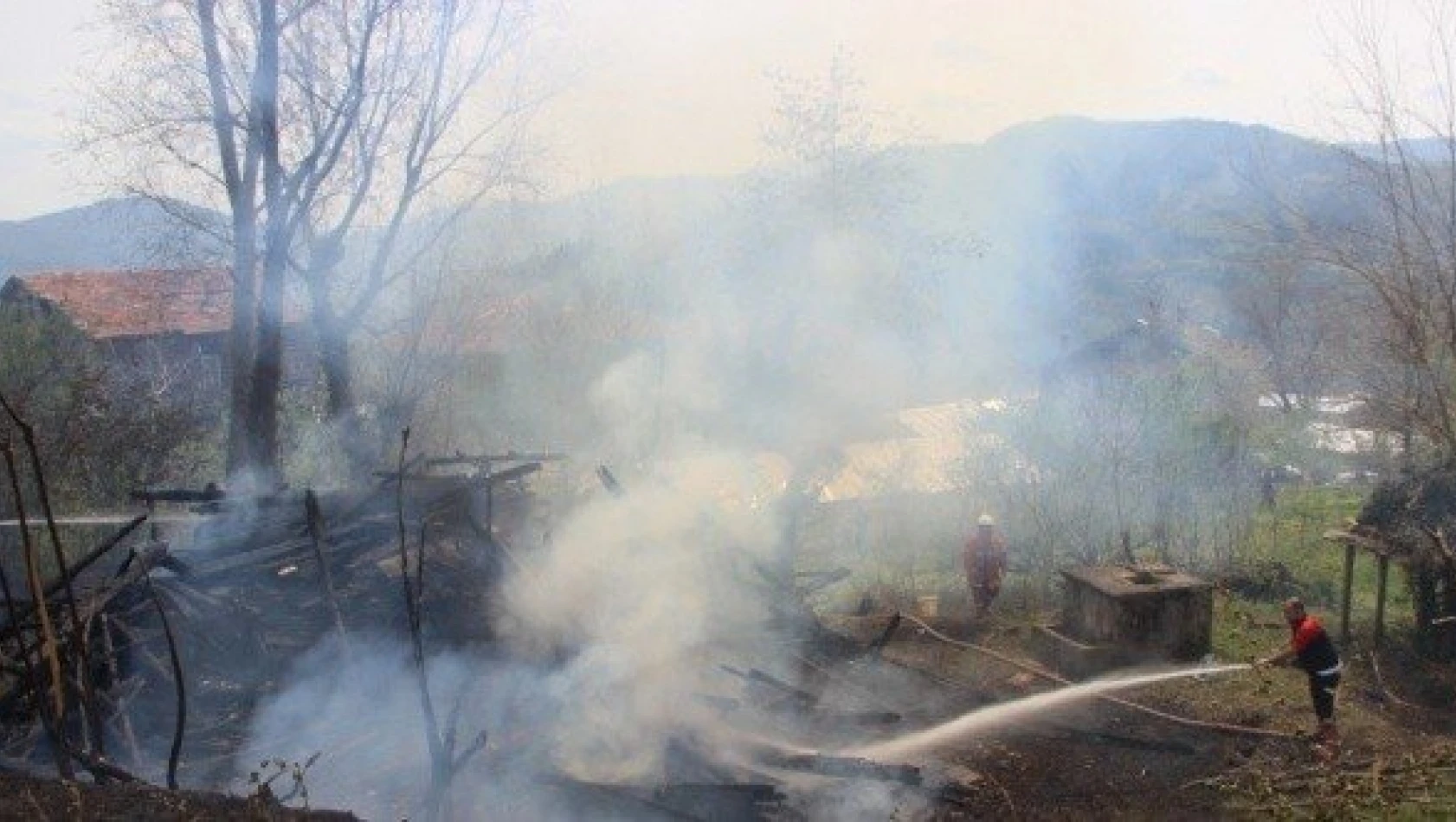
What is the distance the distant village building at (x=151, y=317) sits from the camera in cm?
2436

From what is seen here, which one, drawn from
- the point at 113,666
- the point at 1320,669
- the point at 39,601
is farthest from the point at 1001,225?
the point at 39,601

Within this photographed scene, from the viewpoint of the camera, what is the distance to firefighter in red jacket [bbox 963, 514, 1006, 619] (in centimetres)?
1384

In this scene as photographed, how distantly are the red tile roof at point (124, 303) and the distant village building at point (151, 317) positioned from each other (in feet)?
0.07

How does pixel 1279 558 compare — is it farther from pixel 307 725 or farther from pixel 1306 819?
pixel 307 725

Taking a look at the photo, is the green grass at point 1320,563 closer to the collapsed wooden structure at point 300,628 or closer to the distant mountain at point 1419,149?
the distant mountain at point 1419,149

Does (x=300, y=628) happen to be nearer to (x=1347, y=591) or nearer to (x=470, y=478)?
(x=470, y=478)

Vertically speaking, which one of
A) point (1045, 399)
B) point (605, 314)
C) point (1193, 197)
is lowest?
point (1045, 399)

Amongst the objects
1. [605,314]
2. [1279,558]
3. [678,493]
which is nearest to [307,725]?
[678,493]

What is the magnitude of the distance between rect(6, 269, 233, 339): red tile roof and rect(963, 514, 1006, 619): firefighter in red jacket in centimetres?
2227

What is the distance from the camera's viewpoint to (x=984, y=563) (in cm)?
1387

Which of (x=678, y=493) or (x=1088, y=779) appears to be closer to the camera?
(x=1088, y=779)

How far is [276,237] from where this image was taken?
52.6 ft

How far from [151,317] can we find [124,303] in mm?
1659

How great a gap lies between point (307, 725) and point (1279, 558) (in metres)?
13.3
